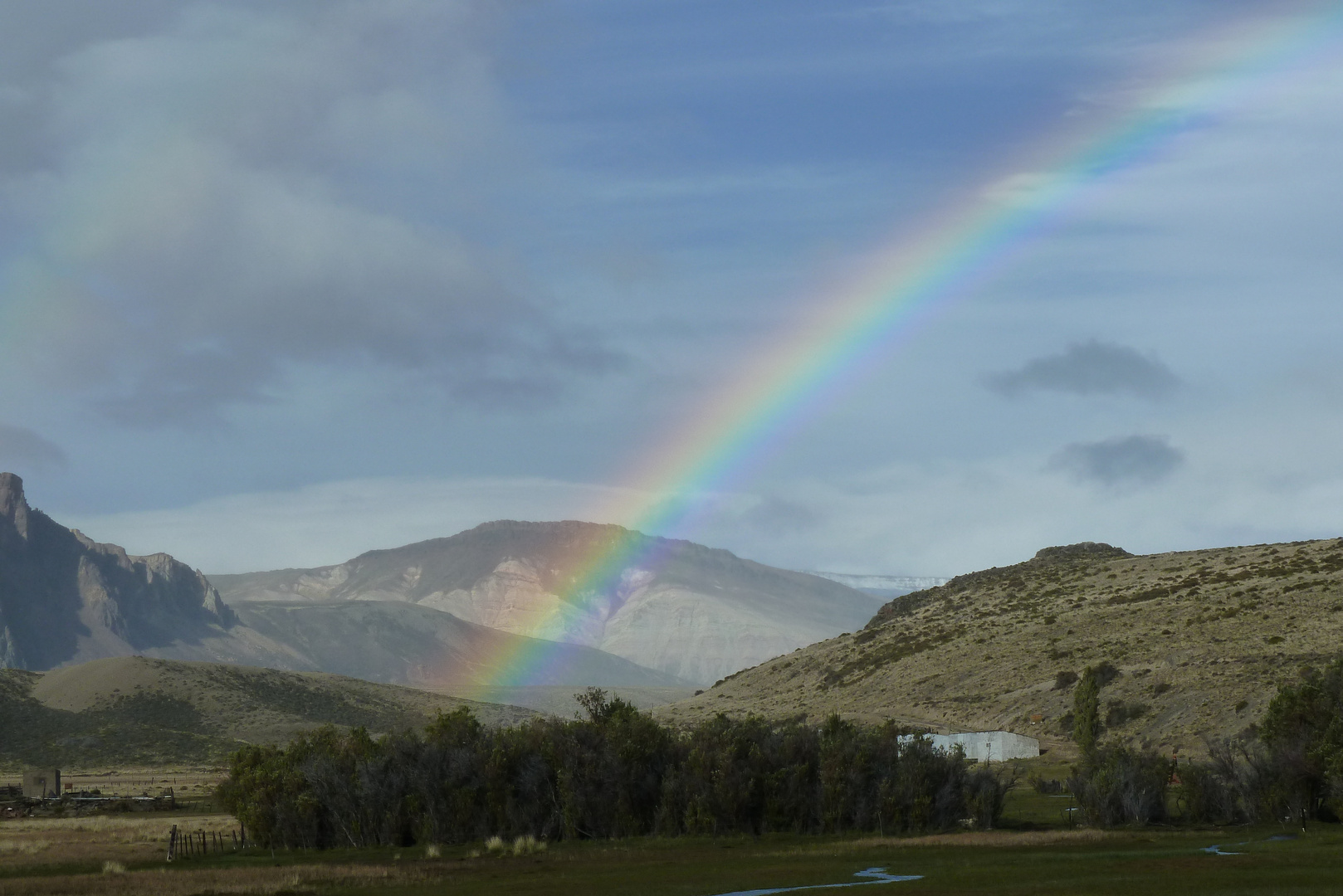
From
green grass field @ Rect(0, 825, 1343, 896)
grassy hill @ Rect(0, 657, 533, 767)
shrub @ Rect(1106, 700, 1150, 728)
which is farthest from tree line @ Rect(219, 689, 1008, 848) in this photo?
grassy hill @ Rect(0, 657, 533, 767)

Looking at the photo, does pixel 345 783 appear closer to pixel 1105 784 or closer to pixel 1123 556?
pixel 1105 784

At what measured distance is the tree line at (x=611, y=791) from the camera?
70.8 m

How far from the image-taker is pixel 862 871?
50.8m

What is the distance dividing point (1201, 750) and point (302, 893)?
65.5 m

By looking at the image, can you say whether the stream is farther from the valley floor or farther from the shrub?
the shrub

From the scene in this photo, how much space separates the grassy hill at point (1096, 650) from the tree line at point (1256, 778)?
14990mm

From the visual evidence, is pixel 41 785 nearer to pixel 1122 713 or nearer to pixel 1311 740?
pixel 1122 713

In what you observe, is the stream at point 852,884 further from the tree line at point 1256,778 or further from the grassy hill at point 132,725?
the grassy hill at point 132,725

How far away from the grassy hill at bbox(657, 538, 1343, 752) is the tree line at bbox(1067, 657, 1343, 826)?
49.2 ft

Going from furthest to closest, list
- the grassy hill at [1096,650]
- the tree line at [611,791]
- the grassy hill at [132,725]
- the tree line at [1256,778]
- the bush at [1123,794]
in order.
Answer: the grassy hill at [132,725] → the grassy hill at [1096,650] → the tree line at [611,791] → the bush at [1123,794] → the tree line at [1256,778]

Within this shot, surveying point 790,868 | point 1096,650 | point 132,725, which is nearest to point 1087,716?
point 1096,650

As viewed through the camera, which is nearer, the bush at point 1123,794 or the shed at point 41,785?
the bush at point 1123,794

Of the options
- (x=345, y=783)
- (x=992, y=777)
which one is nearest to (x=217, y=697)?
(x=345, y=783)

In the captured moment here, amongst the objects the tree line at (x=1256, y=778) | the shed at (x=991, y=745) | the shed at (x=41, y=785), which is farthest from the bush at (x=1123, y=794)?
the shed at (x=41, y=785)
